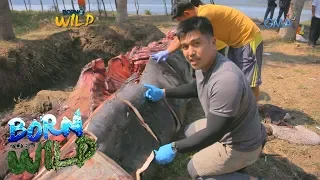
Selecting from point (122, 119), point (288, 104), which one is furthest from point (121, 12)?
point (122, 119)

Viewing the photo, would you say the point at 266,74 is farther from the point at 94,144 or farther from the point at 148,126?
the point at 94,144

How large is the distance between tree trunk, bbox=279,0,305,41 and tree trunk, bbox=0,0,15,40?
7086 millimetres

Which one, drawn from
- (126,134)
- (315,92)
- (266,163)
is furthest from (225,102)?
(315,92)

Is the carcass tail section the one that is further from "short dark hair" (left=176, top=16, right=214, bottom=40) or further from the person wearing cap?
the person wearing cap

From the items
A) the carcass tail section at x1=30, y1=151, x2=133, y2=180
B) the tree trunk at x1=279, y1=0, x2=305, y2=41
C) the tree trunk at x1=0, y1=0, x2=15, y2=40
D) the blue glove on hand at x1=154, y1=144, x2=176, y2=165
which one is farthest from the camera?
the tree trunk at x1=279, y1=0, x2=305, y2=41

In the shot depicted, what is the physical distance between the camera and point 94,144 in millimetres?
2715

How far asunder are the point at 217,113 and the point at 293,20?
8.42 m

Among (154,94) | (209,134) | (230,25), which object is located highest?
(230,25)

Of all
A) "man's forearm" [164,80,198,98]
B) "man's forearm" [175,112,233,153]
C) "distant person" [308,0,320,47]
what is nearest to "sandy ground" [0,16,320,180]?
"distant person" [308,0,320,47]

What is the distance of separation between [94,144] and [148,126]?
1.93 ft

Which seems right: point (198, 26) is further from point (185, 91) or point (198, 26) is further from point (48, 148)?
point (48, 148)

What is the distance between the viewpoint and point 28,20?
1053 cm

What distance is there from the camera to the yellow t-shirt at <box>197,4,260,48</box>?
11.9ft

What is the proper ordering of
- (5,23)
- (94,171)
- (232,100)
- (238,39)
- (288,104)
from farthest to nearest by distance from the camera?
(5,23) → (288,104) → (238,39) → (94,171) → (232,100)
